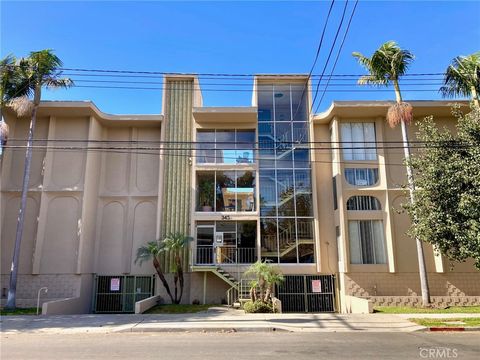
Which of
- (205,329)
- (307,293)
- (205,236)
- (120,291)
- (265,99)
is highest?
(265,99)

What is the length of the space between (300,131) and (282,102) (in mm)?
2342

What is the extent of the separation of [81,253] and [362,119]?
18.5m

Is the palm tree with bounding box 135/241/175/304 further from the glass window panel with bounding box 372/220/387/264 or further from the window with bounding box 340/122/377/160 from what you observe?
the window with bounding box 340/122/377/160

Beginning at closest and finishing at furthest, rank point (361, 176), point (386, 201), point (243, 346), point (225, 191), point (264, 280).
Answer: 1. point (243, 346)
2. point (264, 280)
3. point (386, 201)
4. point (361, 176)
5. point (225, 191)

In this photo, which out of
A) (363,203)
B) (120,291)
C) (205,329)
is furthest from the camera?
(120,291)

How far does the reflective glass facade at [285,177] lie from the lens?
22250 mm

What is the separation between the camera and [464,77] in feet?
61.0

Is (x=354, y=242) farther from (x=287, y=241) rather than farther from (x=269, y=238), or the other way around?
(x=269, y=238)

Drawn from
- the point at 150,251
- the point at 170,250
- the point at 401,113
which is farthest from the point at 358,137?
the point at 150,251

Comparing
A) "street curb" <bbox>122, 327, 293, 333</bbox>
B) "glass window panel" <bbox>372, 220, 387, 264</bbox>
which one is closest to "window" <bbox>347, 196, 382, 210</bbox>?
"glass window panel" <bbox>372, 220, 387, 264</bbox>

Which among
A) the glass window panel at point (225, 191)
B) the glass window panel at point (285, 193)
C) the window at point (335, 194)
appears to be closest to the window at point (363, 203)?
the window at point (335, 194)

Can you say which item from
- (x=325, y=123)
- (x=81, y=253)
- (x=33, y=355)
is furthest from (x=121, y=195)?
(x=33, y=355)

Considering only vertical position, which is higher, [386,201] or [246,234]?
[386,201]

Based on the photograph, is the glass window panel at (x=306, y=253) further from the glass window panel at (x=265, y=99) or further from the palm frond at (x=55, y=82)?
the palm frond at (x=55, y=82)
